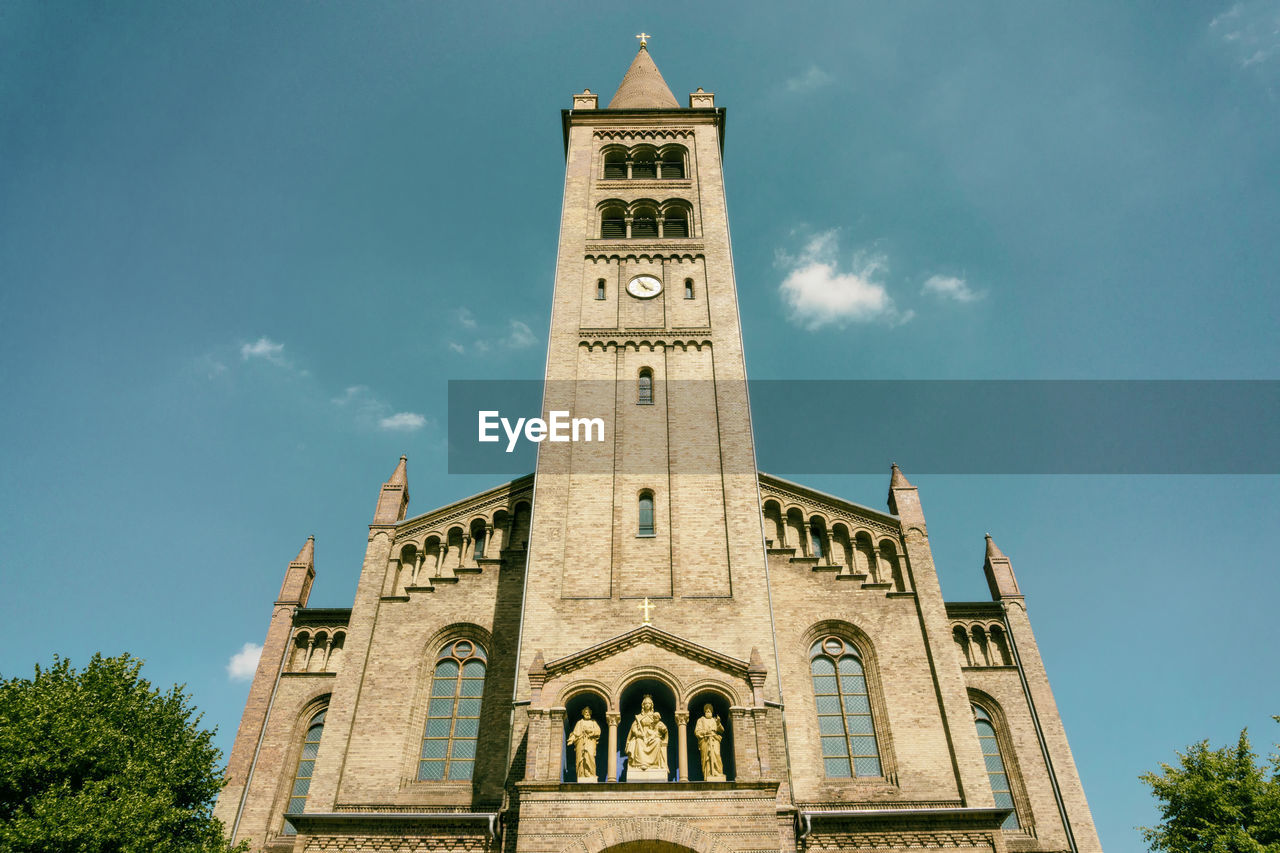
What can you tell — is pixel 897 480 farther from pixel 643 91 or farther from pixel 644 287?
pixel 643 91

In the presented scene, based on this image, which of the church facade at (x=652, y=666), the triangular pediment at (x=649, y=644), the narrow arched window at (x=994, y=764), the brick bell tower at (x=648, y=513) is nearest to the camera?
the brick bell tower at (x=648, y=513)

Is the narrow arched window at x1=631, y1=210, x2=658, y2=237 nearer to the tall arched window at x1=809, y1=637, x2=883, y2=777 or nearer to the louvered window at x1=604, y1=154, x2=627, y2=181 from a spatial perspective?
the louvered window at x1=604, y1=154, x2=627, y2=181

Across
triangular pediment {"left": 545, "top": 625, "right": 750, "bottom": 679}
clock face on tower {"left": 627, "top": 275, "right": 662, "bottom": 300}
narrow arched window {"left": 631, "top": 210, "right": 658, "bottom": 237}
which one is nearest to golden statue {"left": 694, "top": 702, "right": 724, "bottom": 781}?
triangular pediment {"left": 545, "top": 625, "right": 750, "bottom": 679}

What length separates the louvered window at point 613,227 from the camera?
34.0 metres

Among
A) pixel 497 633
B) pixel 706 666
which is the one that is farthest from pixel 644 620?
pixel 497 633

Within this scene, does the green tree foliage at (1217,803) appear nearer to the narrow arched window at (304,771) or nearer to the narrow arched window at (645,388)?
the narrow arched window at (645,388)

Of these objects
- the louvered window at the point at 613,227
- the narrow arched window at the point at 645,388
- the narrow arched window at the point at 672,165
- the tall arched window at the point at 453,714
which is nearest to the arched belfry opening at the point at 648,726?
the tall arched window at the point at 453,714

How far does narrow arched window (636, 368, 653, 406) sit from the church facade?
6cm

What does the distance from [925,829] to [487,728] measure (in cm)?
1085

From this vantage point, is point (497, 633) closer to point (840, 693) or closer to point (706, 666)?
point (706, 666)

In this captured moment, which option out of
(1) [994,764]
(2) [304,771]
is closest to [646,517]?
(2) [304,771]

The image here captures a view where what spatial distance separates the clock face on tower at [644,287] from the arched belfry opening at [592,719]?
15.6 meters

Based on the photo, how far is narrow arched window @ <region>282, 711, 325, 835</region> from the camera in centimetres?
2389

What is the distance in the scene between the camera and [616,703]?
1881 centimetres
